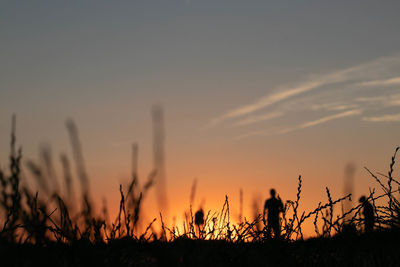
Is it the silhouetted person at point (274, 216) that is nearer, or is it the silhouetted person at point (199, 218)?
the silhouetted person at point (199, 218)

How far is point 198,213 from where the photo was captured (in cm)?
312

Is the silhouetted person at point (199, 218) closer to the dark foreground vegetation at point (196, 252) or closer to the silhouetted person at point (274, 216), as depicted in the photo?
the dark foreground vegetation at point (196, 252)

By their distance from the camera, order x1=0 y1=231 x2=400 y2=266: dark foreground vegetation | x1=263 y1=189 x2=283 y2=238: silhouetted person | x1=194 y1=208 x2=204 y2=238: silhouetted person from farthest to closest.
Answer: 1. x1=263 y1=189 x2=283 y2=238: silhouetted person
2. x1=194 y1=208 x2=204 y2=238: silhouetted person
3. x1=0 y1=231 x2=400 y2=266: dark foreground vegetation

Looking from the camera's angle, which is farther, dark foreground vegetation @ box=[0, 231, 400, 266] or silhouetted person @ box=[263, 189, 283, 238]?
silhouetted person @ box=[263, 189, 283, 238]

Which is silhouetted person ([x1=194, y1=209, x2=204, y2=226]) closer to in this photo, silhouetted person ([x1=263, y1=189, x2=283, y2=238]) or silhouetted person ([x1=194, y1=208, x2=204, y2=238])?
silhouetted person ([x1=194, y1=208, x2=204, y2=238])

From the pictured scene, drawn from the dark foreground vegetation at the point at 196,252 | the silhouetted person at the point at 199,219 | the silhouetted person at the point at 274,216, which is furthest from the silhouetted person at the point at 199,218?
the silhouetted person at the point at 274,216

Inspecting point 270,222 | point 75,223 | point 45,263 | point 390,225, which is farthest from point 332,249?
point 45,263

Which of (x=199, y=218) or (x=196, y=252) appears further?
(x=199, y=218)

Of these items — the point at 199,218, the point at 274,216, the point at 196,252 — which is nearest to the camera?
the point at 196,252

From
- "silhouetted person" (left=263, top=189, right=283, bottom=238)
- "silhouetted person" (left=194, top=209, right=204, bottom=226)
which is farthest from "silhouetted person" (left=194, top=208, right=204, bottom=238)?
"silhouetted person" (left=263, top=189, right=283, bottom=238)

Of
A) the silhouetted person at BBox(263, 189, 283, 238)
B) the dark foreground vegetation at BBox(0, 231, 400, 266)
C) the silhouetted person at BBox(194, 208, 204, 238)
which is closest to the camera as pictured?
the dark foreground vegetation at BBox(0, 231, 400, 266)

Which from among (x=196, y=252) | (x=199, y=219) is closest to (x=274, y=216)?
(x=199, y=219)

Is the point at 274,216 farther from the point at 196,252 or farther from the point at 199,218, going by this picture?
the point at 196,252

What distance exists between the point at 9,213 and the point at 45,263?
0.39m
